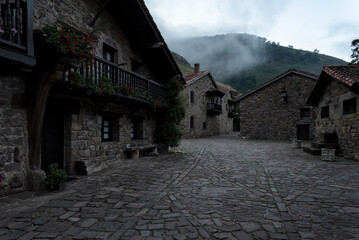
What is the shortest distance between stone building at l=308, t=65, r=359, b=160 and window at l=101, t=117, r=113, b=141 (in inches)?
372

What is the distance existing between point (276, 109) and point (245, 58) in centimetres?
7122

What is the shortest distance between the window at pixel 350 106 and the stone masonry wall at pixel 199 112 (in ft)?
41.9

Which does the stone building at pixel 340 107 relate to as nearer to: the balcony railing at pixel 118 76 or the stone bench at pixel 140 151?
the balcony railing at pixel 118 76

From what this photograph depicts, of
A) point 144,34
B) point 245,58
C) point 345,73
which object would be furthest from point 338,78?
point 245,58

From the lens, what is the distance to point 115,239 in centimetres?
279

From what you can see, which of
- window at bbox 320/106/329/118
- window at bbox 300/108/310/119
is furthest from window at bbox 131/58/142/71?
window at bbox 300/108/310/119

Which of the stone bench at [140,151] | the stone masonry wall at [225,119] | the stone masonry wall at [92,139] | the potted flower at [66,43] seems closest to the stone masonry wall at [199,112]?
the stone masonry wall at [225,119]

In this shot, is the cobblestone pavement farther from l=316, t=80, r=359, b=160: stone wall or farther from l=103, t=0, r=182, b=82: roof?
l=103, t=0, r=182, b=82: roof

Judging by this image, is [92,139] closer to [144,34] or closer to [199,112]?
[144,34]

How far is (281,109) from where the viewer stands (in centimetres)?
2028

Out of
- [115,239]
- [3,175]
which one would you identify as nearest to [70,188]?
[3,175]

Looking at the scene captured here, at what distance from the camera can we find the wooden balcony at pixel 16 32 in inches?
145

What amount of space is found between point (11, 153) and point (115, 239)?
10.3 ft

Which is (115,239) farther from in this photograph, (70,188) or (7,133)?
(7,133)
